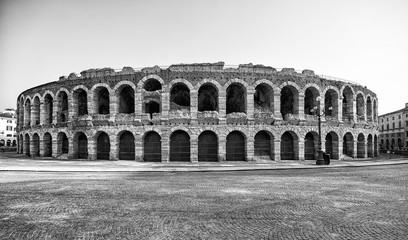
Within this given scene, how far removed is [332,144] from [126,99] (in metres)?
25.9

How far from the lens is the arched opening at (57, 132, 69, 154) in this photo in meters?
27.7

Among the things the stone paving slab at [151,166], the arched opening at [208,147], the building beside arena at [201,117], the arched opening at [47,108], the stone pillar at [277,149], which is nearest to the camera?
the stone paving slab at [151,166]

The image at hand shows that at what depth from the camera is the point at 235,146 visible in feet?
79.4

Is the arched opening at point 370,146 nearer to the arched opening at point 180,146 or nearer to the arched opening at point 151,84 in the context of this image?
the arched opening at point 180,146

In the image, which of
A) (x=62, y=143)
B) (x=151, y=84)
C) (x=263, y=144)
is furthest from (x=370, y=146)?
(x=62, y=143)

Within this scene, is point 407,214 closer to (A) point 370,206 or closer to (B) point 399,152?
(A) point 370,206

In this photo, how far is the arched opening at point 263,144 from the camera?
24609mm

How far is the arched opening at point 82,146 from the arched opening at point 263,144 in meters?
20.1

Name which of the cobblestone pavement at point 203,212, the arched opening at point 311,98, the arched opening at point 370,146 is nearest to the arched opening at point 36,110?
the cobblestone pavement at point 203,212

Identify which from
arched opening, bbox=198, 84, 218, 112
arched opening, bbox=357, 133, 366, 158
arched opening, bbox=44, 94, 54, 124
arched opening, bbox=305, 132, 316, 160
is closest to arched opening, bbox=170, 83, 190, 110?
arched opening, bbox=198, 84, 218, 112

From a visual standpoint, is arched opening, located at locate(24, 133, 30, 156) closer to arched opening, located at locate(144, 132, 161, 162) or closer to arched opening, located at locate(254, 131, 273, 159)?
arched opening, located at locate(144, 132, 161, 162)

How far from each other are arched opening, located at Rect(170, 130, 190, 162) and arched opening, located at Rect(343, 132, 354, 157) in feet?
67.0

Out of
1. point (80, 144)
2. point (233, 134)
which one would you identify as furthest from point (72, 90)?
point (233, 134)

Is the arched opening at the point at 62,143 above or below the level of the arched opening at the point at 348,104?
below
